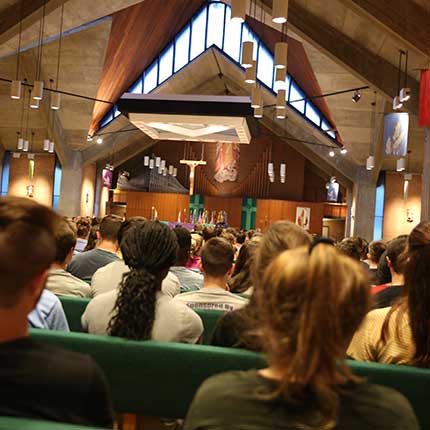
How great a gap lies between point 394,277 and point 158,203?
24.0 m

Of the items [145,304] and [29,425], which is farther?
[145,304]

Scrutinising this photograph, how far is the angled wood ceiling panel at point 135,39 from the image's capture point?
50.9ft

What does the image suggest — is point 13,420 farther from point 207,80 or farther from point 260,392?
point 207,80

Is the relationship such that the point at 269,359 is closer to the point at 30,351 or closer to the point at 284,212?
the point at 30,351

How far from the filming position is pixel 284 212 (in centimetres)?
2612

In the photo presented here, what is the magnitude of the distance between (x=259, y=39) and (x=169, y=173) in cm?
874

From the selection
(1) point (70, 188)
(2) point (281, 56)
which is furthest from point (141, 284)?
(1) point (70, 188)

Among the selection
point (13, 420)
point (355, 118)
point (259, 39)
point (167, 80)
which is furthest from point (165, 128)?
point (13, 420)

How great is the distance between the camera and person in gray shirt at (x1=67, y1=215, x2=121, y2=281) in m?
4.89

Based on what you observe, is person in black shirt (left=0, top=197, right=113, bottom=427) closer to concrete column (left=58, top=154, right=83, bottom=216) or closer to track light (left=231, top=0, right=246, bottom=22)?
track light (left=231, top=0, right=246, bottom=22)

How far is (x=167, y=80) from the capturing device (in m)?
20.8

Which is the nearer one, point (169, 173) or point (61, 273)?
point (61, 273)

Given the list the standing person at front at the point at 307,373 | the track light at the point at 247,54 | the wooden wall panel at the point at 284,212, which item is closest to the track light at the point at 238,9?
the track light at the point at 247,54

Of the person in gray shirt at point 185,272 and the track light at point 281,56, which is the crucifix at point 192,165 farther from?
the person in gray shirt at point 185,272
